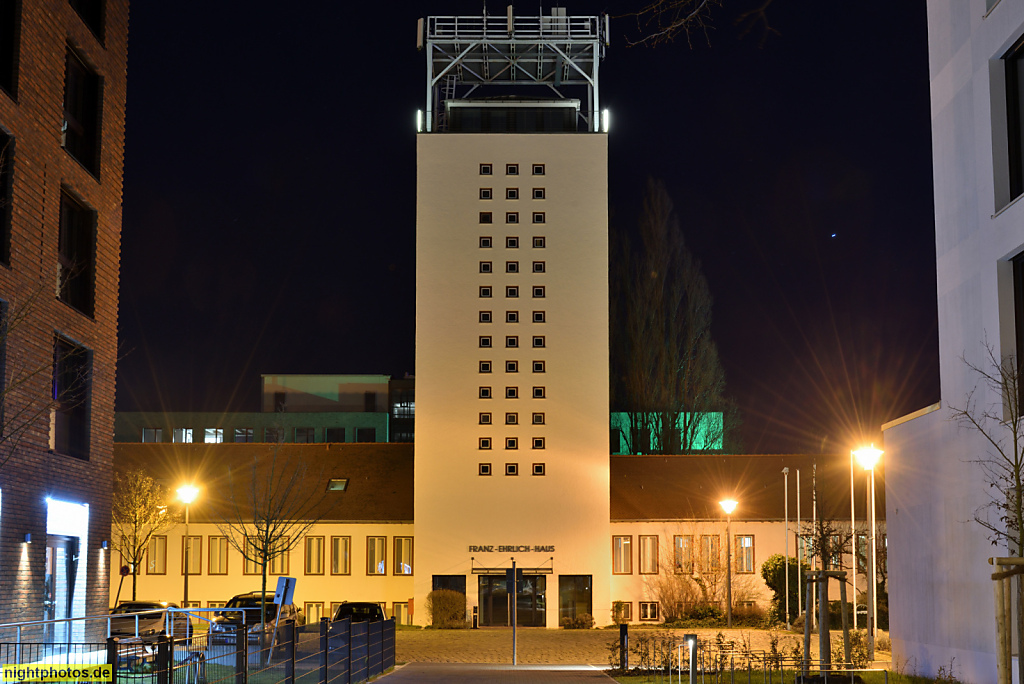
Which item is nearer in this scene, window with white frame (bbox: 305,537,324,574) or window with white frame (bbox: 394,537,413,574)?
window with white frame (bbox: 305,537,324,574)

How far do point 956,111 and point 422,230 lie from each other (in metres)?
33.1

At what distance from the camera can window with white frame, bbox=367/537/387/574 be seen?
51938mm

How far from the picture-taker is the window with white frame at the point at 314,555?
51625 millimetres

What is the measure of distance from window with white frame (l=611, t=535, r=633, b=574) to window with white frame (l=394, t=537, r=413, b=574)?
8802 mm

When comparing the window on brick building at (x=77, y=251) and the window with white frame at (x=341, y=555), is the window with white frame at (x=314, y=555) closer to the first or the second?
the window with white frame at (x=341, y=555)

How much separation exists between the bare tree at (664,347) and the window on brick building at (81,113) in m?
36.8

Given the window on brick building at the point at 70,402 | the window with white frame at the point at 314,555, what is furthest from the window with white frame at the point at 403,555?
the window on brick building at the point at 70,402

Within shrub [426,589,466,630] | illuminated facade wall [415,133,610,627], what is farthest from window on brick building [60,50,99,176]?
shrub [426,589,466,630]

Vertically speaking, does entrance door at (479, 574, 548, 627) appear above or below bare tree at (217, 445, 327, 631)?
below

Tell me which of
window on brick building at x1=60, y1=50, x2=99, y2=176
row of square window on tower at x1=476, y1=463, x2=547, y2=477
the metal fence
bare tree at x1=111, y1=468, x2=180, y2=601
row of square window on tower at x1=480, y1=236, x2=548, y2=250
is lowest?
the metal fence

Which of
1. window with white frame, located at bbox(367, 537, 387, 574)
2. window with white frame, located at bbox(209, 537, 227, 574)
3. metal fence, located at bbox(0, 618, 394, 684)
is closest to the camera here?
metal fence, located at bbox(0, 618, 394, 684)

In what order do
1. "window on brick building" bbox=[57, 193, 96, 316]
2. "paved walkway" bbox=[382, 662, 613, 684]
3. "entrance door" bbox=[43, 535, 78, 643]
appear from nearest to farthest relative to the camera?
"paved walkway" bbox=[382, 662, 613, 684], "entrance door" bbox=[43, 535, 78, 643], "window on brick building" bbox=[57, 193, 96, 316]

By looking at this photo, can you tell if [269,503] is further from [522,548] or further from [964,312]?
[964,312]

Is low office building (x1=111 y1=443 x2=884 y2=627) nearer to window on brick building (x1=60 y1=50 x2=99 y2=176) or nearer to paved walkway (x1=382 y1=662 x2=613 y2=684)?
paved walkway (x1=382 y1=662 x2=613 y2=684)
